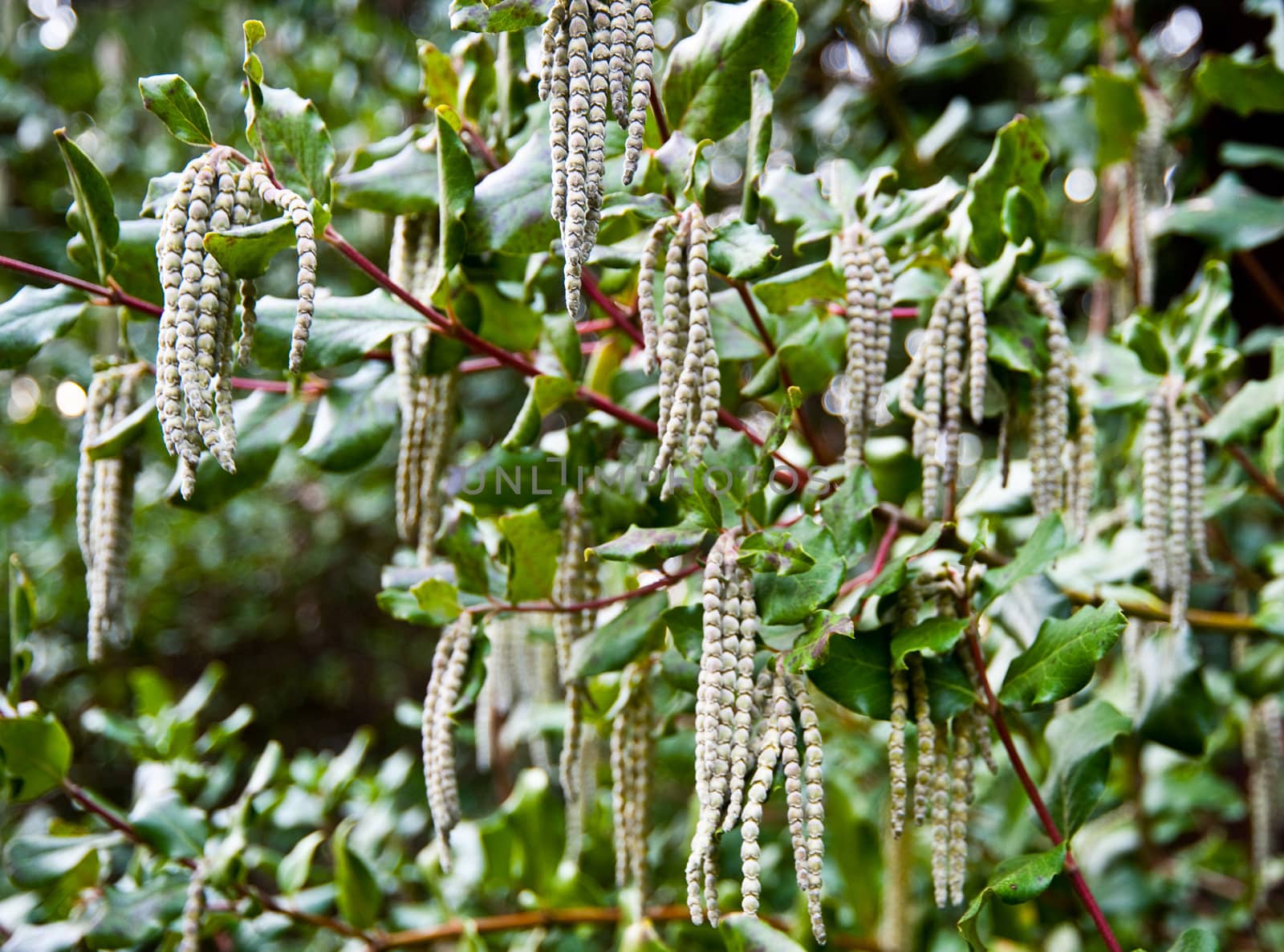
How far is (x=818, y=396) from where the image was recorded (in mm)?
2727

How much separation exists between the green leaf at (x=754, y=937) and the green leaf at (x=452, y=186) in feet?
1.89

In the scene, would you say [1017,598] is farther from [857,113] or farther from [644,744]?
[857,113]

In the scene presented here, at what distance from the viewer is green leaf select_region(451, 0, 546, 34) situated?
0.67m

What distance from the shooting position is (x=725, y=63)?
84 cm

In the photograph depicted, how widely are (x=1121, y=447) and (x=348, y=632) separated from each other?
10.3 feet

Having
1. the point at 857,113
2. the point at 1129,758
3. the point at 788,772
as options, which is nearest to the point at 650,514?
the point at 788,772

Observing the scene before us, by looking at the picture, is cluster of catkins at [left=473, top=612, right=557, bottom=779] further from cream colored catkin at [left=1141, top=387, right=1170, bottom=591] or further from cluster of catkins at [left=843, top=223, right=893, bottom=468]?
cream colored catkin at [left=1141, top=387, right=1170, bottom=591]

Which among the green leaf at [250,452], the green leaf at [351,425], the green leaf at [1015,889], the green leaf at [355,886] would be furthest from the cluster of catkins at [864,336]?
the green leaf at [355,886]

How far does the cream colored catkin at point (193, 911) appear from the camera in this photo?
1052 millimetres

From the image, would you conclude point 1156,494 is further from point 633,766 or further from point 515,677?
point 515,677

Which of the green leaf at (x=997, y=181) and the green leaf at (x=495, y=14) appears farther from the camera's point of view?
the green leaf at (x=997, y=181)

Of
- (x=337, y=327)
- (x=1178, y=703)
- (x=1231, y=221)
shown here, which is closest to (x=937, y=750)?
(x=1178, y=703)

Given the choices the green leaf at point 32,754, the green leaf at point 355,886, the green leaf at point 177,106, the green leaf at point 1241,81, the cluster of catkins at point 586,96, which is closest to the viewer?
the cluster of catkins at point 586,96

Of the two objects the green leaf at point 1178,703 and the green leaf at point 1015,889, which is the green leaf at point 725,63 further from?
the green leaf at point 1178,703
